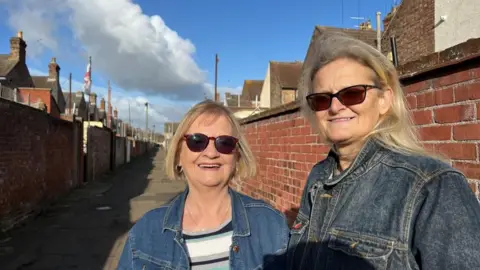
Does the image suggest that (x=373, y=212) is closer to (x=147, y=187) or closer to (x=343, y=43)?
(x=343, y=43)

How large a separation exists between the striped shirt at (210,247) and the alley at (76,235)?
4449mm

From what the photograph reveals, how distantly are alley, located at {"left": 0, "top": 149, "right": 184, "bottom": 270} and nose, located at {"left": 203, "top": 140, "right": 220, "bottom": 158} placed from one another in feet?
14.8

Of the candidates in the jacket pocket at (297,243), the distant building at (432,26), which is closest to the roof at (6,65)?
the distant building at (432,26)

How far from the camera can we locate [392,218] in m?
1.07

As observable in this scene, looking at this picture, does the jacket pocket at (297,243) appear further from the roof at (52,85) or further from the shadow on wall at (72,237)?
the roof at (52,85)

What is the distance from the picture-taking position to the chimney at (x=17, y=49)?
24.3 m

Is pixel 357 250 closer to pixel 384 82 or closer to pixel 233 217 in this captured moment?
pixel 384 82

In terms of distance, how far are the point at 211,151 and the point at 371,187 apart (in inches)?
39.7

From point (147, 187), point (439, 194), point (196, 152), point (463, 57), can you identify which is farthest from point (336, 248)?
point (147, 187)

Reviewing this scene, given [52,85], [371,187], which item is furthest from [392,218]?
[52,85]

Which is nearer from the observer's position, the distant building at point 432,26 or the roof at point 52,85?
the distant building at point 432,26

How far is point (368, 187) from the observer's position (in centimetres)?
120

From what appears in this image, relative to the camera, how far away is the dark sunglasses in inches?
79.0

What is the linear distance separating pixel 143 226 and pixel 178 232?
0.20 meters
